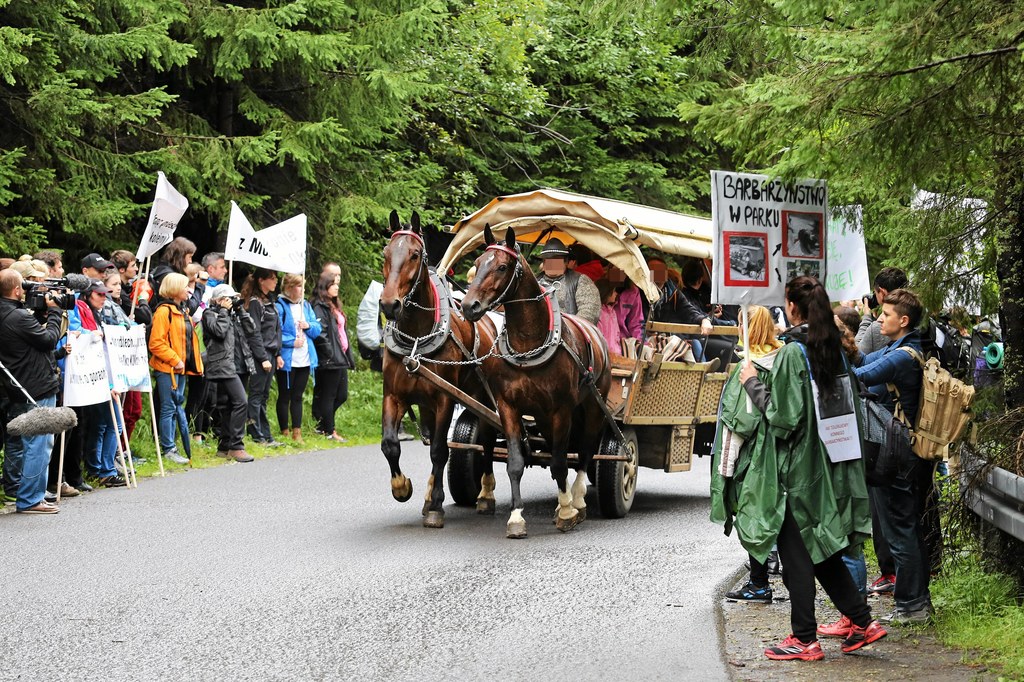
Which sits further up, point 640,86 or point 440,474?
point 640,86

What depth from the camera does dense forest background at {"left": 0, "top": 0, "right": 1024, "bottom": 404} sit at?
679cm

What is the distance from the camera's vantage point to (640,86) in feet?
98.8

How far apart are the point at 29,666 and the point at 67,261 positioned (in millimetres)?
→ 13150

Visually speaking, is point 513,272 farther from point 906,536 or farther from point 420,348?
point 906,536

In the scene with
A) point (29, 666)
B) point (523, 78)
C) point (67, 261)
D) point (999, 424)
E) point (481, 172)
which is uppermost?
point (523, 78)

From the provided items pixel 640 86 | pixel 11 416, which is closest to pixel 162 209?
pixel 11 416

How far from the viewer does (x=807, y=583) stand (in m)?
6.86

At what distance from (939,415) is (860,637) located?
4.44ft

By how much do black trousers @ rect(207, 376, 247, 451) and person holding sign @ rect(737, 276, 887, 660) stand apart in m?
9.81

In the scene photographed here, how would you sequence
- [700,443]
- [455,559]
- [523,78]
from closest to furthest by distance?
[455,559], [700,443], [523,78]

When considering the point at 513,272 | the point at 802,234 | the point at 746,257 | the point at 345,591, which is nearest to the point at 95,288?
the point at 513,272

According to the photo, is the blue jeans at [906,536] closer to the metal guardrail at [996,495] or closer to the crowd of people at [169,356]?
the metal guardrail at [996,495]

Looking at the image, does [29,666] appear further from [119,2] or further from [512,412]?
[119,2]

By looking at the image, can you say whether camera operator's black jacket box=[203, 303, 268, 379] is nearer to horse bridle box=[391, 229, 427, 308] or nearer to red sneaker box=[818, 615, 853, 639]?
horse bridle box=[391, 229, 427, 308]
